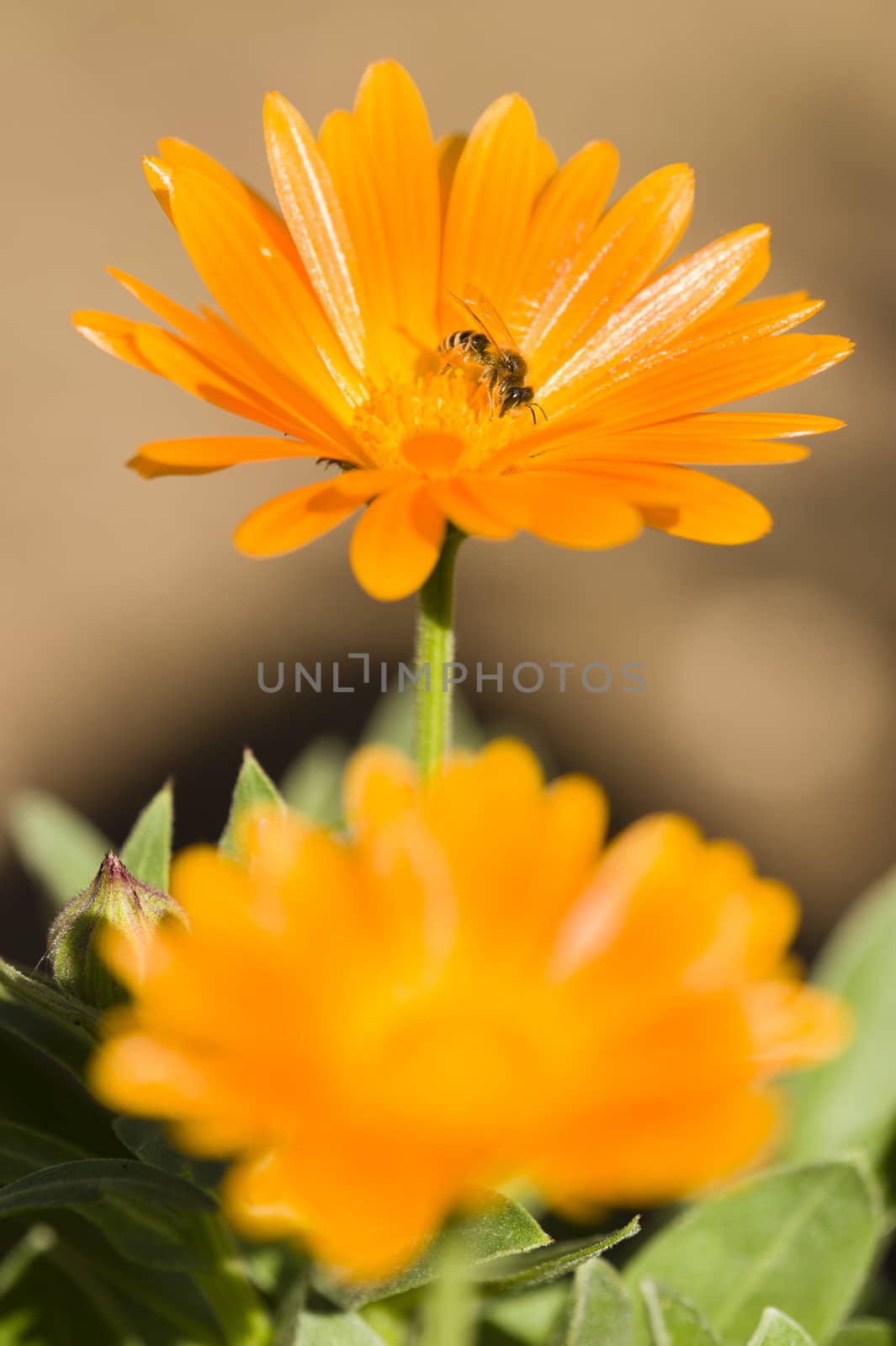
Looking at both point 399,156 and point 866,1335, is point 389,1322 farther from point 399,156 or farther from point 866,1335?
point 399,156

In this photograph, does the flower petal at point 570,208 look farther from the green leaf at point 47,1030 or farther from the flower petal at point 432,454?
the green leaf at point 47,1030

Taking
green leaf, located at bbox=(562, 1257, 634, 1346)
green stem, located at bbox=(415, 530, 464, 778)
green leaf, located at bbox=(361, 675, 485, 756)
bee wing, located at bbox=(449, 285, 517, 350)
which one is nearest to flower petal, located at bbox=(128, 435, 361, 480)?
green stem, located at bbox=(415, 530, 464, 778)

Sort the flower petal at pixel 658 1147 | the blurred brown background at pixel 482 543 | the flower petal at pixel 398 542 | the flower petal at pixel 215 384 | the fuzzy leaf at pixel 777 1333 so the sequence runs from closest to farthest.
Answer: the flower petal at pixel 658 1147
the flower petal at pixel 398 542
the flower petal at pixel 215 384
the fuzzy leaf at pixel 777 1333
the blurred brown background at pixel 482 543

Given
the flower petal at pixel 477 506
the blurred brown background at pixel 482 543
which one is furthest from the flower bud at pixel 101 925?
the blurred brown background at pixel 482 543

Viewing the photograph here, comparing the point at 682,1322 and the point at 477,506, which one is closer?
the point at 477,506

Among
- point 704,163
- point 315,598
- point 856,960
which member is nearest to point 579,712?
point 315,598

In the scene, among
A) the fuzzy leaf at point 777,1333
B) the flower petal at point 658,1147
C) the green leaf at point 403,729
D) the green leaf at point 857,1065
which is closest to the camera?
the flower petal at point 658,1147

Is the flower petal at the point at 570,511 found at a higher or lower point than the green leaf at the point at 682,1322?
higher

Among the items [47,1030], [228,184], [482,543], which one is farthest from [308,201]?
[482,543]
